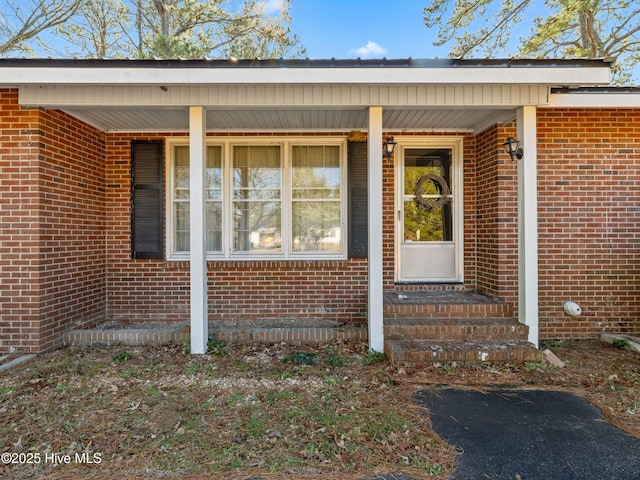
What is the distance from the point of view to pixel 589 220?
452 centimetres

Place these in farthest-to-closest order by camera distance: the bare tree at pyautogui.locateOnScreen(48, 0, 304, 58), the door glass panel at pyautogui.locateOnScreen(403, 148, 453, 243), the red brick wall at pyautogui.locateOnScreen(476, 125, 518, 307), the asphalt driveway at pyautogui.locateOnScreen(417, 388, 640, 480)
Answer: the bare tree at pyautogui.locateOnScreen(48, 0, 304, 58) < the door glass panel at pyautogui.locateOnScreen(403, 148, 453, 243) < the red brick wall at pyautogui.locateOnScreen(476, 125, 518, 307) < the asphalt driveway at pyautogui.locateOnScreen(417, 388, 640, 480)

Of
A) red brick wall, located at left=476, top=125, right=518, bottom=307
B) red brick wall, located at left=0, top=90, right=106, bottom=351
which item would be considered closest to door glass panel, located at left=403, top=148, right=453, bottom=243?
red brick wall, located at left=476, top=125, right=518, bottom=307

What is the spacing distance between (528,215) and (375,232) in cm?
172

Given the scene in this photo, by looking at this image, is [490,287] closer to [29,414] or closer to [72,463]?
[72,463]

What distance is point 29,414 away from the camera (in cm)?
266

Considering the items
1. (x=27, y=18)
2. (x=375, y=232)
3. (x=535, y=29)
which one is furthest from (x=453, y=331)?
(x=27, y=18)

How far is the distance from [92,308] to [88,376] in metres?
1.62

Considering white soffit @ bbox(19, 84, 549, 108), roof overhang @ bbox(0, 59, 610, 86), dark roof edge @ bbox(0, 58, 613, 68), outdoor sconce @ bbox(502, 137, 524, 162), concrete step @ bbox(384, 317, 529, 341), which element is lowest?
concrete step @ bbox(384, 317, 529, 341)

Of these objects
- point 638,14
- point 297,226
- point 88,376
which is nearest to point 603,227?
point 297,226

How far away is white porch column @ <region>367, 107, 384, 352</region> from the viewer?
12.5 feet

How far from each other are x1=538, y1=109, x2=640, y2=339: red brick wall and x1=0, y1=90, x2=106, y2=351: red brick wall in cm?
599

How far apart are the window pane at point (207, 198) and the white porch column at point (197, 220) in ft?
4.23

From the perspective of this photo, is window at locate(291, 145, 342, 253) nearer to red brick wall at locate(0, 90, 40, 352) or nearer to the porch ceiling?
the porch ceiling

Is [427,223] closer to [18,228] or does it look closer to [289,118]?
[289,118]
